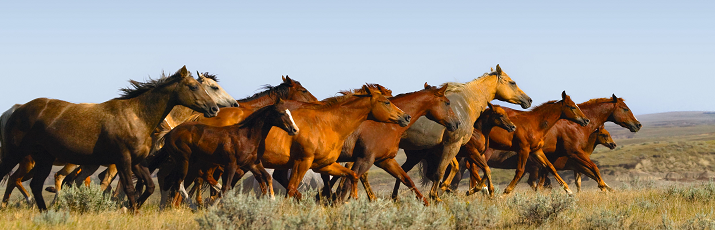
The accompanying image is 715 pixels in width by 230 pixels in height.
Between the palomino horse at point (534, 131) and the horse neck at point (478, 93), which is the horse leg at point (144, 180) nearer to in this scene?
the horse neck at point (478, 93)

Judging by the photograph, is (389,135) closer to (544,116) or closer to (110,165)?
(544,116)

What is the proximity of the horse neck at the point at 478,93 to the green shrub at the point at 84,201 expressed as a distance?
588 cm

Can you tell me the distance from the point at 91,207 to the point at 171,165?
5.25 ft

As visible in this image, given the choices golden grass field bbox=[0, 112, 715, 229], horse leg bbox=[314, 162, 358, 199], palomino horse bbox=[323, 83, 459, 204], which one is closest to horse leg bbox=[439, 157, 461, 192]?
golden grass field bbox=[0, 112, 715, 229]

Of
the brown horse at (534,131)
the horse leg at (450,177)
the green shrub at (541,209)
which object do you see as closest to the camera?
the green shrub at (541,209)

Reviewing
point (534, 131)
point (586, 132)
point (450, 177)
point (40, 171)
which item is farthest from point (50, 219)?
point (586, 132)

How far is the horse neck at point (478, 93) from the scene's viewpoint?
12.0 metres

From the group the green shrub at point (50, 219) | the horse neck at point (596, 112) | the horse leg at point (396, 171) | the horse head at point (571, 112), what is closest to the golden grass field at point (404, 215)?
the green shrub at point (50, 219)

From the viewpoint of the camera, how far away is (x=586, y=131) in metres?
14.7

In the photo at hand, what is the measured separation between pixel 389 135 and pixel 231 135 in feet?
8.51

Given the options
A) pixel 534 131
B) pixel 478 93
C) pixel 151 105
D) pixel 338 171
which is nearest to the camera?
pixel 151 105

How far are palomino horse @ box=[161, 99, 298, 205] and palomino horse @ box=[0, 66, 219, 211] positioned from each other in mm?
345

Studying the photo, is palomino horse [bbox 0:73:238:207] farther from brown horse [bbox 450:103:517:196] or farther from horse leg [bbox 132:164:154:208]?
brown horse [bbox 450:103:517:196]

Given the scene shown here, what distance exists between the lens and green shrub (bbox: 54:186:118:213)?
9.03 meters
